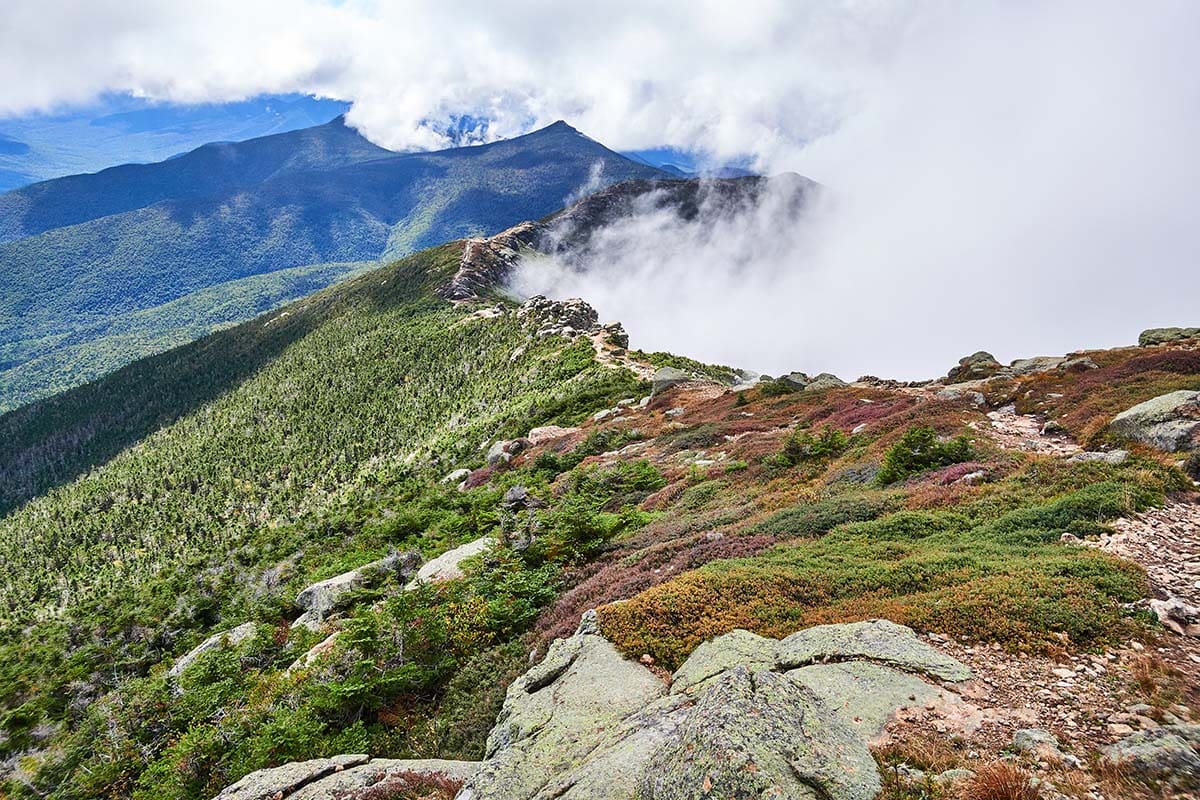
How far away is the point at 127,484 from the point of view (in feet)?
376

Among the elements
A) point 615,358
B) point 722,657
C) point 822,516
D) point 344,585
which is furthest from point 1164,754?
point 615,358

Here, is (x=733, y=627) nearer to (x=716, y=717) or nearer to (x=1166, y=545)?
(x=716, y=717)

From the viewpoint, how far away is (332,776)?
11758 mm

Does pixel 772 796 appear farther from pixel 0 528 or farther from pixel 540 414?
pixel 0 528

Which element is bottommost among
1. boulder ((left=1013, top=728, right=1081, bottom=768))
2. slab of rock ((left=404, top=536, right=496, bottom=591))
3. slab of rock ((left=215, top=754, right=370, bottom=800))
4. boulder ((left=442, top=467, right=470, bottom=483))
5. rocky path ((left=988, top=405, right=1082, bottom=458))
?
boulder ((left=442, top=467, right=470, bottom=483))

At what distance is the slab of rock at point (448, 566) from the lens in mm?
24675

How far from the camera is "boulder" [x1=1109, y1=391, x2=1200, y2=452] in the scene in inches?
695

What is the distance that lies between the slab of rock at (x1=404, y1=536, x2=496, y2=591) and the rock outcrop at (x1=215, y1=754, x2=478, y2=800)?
10834 millimetres

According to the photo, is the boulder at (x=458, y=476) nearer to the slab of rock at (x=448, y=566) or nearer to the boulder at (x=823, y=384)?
the slab of rock at (x=448, y=566)

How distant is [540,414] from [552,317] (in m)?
55.5

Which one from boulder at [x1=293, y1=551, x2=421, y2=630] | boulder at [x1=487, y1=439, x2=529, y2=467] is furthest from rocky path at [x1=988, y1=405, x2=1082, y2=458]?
boulder at [x1=487, y1=439, x2=529, y2=467]

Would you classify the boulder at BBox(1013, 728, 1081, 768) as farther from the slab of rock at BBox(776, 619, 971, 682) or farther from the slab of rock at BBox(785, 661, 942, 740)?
the slab of rock at BBox(776, 619, 971, 682)

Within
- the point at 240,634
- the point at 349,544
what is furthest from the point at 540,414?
the point at 240,634

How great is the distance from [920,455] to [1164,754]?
1753 cm
